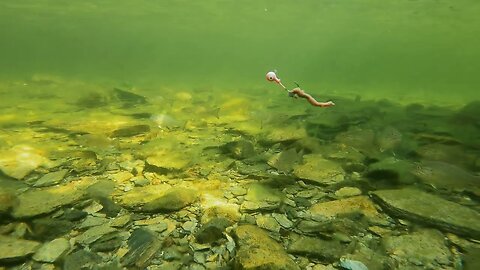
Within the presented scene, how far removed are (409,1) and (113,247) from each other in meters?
28.5

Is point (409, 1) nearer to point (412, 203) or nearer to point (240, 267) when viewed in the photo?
point (412, 203)

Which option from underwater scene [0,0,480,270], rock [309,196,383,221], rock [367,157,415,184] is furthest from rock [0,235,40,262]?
rock [367,157,415,184]

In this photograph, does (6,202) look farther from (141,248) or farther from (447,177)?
(447,177)

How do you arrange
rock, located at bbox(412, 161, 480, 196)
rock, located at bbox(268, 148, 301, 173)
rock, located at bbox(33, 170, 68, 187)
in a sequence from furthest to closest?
rock, located at bbox(268, 148, 301, 173) → rock, located at bbox(412, 161, 480, 196) → rock, located at bbox(33, 170, 68, 187)

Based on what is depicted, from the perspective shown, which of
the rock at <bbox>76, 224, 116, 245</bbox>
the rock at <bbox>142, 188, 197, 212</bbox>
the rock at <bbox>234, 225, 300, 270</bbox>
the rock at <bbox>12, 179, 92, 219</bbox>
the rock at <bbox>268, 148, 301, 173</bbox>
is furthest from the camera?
the rock at <bbox>268, 148, 301, 173</bbox>

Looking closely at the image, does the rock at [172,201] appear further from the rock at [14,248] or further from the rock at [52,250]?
the rock at [14,248]

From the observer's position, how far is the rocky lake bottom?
10.6 ft

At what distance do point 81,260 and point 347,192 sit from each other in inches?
142

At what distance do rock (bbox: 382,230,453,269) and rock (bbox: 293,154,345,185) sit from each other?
5.11 ft

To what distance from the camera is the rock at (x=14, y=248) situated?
3049mm

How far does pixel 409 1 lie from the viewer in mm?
24719

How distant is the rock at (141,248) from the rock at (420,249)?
2.52 meters

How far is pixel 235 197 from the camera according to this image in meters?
4.57

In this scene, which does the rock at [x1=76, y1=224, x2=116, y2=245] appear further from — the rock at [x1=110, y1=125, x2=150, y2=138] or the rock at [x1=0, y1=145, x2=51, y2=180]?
the rock at [x1=110, y1=125, x2=150, y2=138]
